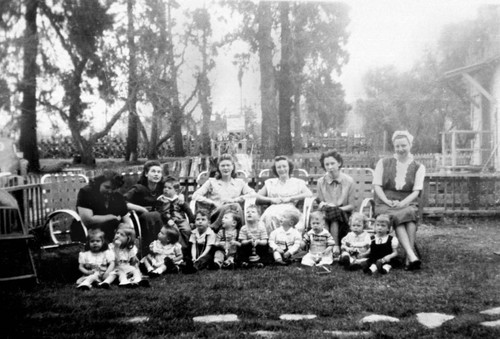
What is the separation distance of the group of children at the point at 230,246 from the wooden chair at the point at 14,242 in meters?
0.41

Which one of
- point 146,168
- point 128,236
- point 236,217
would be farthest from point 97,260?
point 236,217

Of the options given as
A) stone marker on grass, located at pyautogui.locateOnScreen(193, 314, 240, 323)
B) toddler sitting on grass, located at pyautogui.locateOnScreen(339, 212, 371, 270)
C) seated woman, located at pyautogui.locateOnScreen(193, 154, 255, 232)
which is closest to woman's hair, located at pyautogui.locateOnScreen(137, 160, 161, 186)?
seated woman, located at pyautogui.locateOnScreen(193, 154, 255, 232)

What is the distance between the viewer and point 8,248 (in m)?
4.23

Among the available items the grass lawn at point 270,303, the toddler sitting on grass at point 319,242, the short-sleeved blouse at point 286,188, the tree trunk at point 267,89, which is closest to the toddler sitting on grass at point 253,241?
the grass lawn at point 270,303

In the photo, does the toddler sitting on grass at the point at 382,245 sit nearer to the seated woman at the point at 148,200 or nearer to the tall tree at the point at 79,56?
the seated woman at the point at 148,200

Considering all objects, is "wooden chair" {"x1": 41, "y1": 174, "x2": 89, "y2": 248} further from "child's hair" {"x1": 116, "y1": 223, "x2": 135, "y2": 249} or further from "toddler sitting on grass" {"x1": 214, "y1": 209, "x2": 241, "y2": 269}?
"toddler sitting on grass" {"x1": 214, "y1": 209, "x2": 241, "y2": 269}

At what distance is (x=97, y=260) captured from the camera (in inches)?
137

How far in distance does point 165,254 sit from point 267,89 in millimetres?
2383

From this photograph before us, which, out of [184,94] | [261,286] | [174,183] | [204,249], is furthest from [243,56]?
[261,286]

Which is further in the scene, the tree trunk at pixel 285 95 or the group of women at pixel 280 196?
the tree trunk at pixel 285 95

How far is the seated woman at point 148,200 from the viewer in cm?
415

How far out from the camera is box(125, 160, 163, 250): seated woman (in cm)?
415

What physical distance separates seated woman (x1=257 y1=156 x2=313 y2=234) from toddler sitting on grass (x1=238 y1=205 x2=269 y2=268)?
24 centimetres

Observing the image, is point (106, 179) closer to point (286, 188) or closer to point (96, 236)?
point (96, 236)
